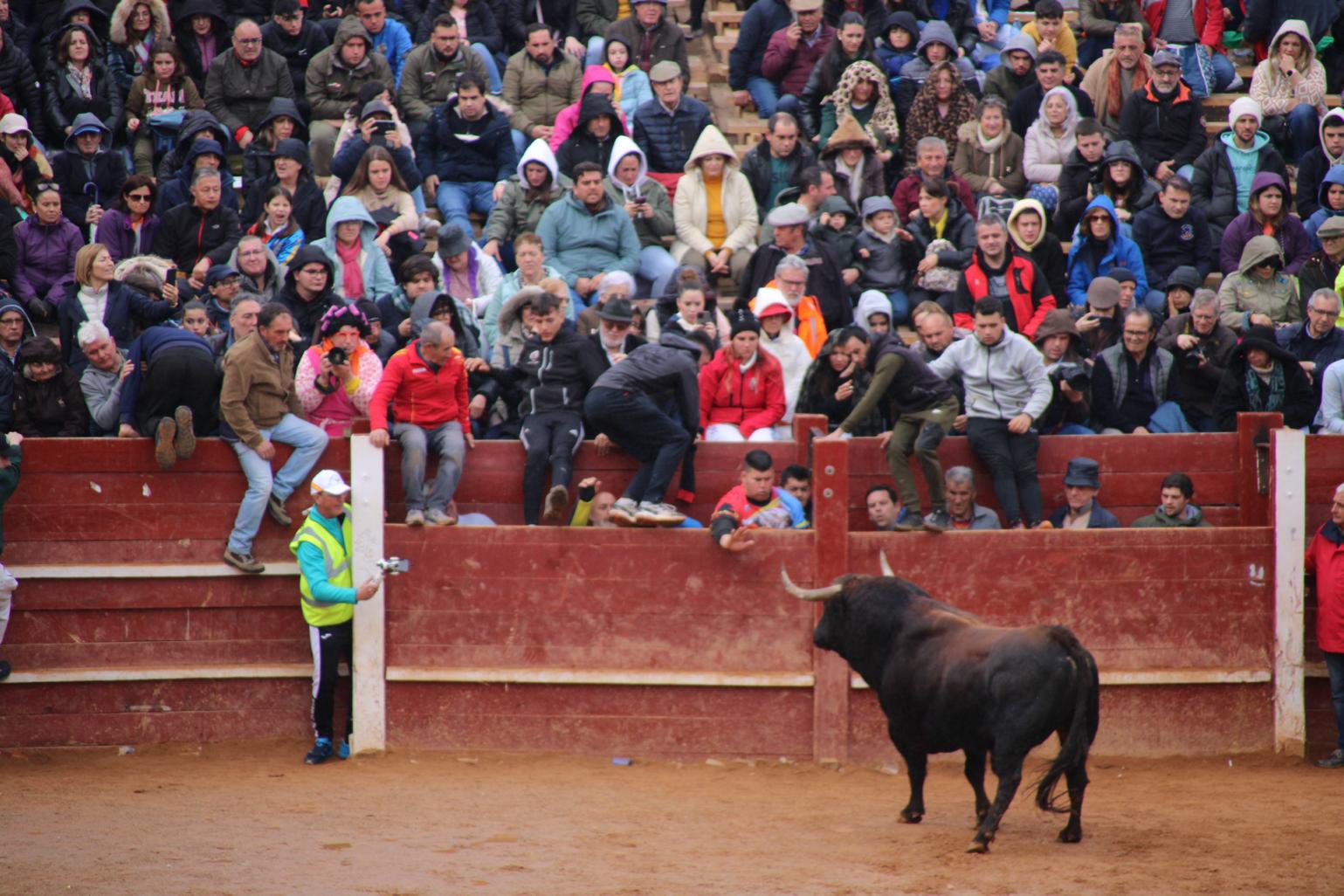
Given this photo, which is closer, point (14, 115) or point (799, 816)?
point (799, 816)

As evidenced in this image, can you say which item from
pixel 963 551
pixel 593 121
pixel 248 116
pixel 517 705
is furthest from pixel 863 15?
pixel 517 705

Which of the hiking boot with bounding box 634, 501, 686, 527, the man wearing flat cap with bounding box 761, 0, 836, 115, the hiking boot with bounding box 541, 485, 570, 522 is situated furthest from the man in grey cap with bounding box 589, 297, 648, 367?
the man wearing flat cap with bounding box 761, 0, 836, 115

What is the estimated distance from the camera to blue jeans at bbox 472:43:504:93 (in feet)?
48.3

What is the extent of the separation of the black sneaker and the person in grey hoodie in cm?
213

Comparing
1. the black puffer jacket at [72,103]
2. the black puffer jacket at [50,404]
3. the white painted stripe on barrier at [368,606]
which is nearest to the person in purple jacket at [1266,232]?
the white painted stripe on barrier at [368,606]

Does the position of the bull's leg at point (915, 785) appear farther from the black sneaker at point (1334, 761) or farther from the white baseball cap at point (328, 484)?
the white baseball cap at point (328, 484)

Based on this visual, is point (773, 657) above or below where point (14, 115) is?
below

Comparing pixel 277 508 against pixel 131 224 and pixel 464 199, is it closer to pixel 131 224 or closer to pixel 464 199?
pixel 131 224

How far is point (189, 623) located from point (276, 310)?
198cm

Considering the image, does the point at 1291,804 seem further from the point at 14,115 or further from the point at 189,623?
the point at 14,115

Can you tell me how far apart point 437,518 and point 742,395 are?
204 centimetres

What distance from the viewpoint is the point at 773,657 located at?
1033cm

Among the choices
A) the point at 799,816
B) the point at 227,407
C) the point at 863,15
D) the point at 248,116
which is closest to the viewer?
the point at 799,816

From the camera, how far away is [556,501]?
1030cm
